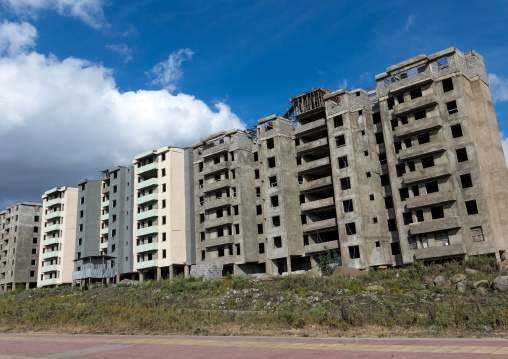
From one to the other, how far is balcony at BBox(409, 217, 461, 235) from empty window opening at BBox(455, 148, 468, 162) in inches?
271

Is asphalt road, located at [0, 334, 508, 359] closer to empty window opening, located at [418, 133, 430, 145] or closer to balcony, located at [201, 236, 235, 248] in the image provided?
empty window opening, located at [418, 133, 430, 145]

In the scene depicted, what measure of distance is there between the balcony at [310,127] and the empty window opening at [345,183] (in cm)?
877

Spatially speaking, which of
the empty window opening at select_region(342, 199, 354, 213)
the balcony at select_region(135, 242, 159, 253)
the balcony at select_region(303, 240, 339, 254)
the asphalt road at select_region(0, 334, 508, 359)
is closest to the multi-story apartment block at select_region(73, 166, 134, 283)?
the balcony at select_region(135, 242, 159, 253)

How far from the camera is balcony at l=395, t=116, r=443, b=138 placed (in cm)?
4781

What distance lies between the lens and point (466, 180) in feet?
152

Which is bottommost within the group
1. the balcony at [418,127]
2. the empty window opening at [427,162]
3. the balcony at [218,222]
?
the balcony at [218,222]

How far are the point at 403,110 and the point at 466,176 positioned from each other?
991cm

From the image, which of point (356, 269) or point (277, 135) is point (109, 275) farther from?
point (356, 269)

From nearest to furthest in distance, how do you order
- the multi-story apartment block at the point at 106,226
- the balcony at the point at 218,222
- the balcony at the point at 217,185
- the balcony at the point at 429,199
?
the balcony at the point at 429,199, the balcony at the point at 218,222, the balcony at the point at 217,185, the multi-story apartment block at the point at 106,226

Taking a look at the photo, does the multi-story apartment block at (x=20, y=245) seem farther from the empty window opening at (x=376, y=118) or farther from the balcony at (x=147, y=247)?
the empty window opening at (x=376, y=118)

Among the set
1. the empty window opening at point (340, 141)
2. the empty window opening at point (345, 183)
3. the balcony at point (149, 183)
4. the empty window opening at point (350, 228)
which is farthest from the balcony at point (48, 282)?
the empty window opening at point (340, 141)

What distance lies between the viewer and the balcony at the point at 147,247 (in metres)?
69.6

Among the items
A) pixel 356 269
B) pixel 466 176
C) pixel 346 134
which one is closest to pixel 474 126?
pixel 466 176

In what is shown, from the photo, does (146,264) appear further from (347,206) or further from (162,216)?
(347,206)
